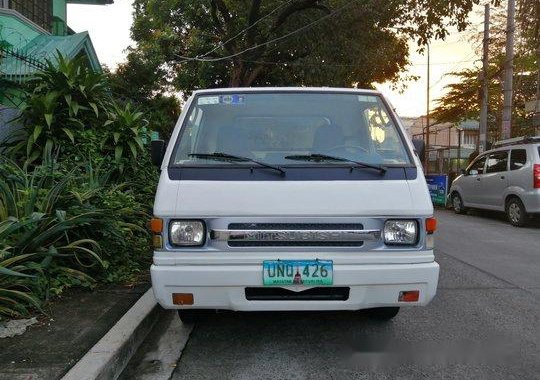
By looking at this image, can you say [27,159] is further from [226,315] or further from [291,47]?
[291,47]

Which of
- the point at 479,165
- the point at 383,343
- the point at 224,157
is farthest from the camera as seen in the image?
the point at 479,165

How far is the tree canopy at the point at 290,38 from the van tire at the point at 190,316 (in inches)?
459

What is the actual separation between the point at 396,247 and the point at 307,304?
2.33 feet

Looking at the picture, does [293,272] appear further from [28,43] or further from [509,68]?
[509,68]

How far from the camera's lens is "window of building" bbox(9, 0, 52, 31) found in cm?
1263

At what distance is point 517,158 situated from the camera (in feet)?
36.8

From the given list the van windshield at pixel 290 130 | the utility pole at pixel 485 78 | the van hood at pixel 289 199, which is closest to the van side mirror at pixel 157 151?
the van windshield at pixel 290 130

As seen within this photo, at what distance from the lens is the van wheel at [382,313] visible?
436 cm

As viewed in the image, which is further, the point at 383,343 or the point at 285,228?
the point at 383,343

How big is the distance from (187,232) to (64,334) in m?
1.19

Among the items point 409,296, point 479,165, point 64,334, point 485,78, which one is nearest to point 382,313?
point 409,296

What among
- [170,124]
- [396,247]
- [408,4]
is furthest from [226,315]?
[170,124]

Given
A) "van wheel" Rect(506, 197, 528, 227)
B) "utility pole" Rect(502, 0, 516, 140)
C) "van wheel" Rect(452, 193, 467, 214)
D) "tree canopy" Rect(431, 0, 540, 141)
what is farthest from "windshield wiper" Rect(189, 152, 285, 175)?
"tree canopy" Rect(431, 0, 540, 141)

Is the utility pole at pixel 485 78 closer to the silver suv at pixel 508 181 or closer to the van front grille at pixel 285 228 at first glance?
the silver suv at pixel 508 181
